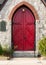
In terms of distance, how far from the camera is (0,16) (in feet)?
82.3

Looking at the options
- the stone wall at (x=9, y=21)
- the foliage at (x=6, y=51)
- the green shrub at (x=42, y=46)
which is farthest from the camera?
the stone wall at (x=9, y=21)

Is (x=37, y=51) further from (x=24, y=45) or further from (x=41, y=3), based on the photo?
(x=41, y=3)

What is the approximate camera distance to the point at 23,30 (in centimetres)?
2517

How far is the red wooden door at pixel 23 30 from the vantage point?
25172mm

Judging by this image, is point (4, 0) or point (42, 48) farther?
point (4, 0)

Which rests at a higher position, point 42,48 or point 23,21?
point 23,21

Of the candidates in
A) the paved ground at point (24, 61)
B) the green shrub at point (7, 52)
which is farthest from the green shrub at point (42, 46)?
the green shrub at point (7, 52)

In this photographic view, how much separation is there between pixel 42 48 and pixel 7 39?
8.83ft

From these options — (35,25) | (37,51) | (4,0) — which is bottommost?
(37,51)

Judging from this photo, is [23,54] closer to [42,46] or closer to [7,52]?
[7,52]

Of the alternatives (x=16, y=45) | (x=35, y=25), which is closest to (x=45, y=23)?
(x=35, y=25)

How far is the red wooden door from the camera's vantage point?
25.2 m

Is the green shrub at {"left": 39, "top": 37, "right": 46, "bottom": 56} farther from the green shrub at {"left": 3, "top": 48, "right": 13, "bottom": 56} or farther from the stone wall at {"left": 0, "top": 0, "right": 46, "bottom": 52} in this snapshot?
the green shrub at {"left": 3, "top": 48, "right": 13, "bottom": 56}

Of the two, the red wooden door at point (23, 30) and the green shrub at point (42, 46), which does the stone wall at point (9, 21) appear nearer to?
the red wooden door at point (23, 30)
